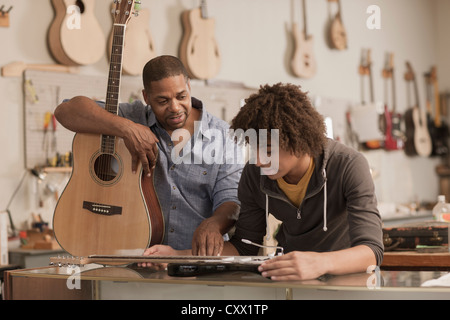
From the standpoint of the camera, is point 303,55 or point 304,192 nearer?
point 304,192

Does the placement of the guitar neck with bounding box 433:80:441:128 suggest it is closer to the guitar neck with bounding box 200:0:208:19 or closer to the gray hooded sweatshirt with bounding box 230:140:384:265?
the guitar neck with bounding box 200:0:208:19

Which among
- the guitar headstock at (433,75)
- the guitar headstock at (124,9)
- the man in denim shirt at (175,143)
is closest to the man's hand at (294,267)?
the man in denim shirt at (175,143)

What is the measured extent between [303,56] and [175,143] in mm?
3714

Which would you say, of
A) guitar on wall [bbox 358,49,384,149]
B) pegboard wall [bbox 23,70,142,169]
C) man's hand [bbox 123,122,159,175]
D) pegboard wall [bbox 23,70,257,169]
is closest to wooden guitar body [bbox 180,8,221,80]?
pegboard wall [bbox 23,70,257,169]

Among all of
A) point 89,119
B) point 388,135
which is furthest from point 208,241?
point 388,135

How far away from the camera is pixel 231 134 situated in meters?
1.91

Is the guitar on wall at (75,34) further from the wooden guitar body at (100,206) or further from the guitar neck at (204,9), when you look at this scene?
the wooden guitar body at (100,206)

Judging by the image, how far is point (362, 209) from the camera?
177 centimetres

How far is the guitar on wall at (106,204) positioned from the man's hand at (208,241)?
0.30m

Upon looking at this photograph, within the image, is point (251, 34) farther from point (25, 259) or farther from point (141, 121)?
point (141, 121)

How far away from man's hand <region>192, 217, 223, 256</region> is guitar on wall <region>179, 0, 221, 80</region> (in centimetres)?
290

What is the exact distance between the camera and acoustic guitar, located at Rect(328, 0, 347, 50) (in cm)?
623

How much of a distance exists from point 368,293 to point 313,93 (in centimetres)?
468

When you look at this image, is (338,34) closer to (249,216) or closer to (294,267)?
(249,216)
